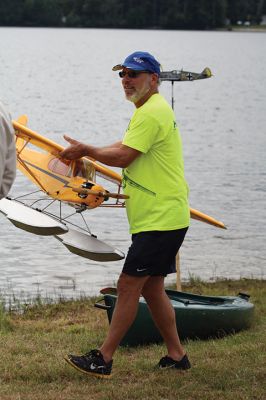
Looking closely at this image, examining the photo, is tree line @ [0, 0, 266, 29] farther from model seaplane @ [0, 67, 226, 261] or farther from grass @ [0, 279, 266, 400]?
grass @ [0, 279, 266, 400]

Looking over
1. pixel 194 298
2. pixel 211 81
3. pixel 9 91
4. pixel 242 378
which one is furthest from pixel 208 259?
pixel 211 81

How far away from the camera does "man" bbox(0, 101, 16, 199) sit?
4.59 metres

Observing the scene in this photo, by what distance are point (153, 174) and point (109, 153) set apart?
11.4 inches

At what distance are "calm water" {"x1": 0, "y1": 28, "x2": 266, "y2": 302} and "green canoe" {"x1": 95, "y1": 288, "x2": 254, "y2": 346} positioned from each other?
3.95 metres

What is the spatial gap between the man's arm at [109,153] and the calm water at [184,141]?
5548 mm

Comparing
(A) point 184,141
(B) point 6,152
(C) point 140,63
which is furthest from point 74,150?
(A) point 184,141

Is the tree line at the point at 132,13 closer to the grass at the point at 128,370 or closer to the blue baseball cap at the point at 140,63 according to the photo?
the grass at the point at 128,370

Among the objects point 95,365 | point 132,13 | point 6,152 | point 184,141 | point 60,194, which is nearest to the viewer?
point 6,152

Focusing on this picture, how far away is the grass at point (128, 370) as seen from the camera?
20.7 feet

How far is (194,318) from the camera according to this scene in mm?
8008

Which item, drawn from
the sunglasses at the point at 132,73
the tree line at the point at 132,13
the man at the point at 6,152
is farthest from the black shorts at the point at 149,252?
the tree line at the point at 132,13

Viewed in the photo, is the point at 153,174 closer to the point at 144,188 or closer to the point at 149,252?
the point at 144,188

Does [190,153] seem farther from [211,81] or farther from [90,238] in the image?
[211,81]

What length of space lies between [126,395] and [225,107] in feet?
134
